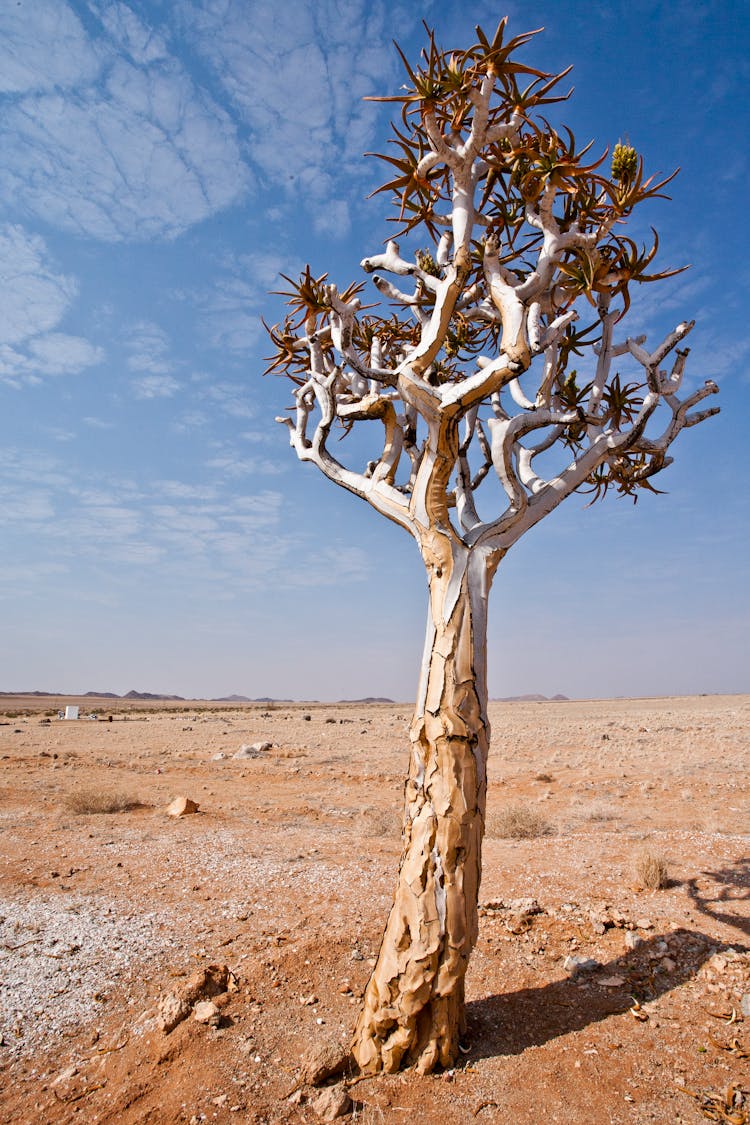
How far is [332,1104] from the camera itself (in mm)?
3277

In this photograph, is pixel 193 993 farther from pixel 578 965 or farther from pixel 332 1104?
pixel 578 965

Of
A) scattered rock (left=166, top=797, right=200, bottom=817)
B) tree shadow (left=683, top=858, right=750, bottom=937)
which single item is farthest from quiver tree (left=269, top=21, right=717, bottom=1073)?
scattered rock (left=166, top=797, right=200, bottom=817)

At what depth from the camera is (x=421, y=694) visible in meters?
4.04

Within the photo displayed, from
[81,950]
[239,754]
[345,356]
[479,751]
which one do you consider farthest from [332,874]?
[239,754]

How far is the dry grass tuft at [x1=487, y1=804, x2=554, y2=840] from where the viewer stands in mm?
9250

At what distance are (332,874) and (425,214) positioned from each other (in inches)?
263

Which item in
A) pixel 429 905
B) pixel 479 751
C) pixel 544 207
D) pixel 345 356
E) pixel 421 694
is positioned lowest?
pixel 429 905

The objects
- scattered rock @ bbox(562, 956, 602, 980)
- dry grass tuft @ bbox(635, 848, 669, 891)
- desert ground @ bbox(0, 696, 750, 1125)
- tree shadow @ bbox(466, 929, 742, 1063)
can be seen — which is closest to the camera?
desert ground @ bbox(0, 696, 750, 1125)

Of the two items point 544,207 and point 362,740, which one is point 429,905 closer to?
point 544,207

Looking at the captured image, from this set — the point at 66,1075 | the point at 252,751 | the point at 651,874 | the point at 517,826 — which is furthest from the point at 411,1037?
the point at 252,751

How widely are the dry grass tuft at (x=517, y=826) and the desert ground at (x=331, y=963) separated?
0.16 ft

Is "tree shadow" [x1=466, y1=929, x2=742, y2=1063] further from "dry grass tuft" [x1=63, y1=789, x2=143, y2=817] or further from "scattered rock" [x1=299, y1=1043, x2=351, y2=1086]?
"dry grass tuft" [x1=63, y1=789, x2=143, y2=817]

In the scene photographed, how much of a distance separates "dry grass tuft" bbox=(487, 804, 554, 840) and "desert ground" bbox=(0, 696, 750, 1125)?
49 mm

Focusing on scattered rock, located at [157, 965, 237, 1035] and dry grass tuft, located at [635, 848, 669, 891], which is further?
dry grass tuft, located at [635, 848, 669, 891]
